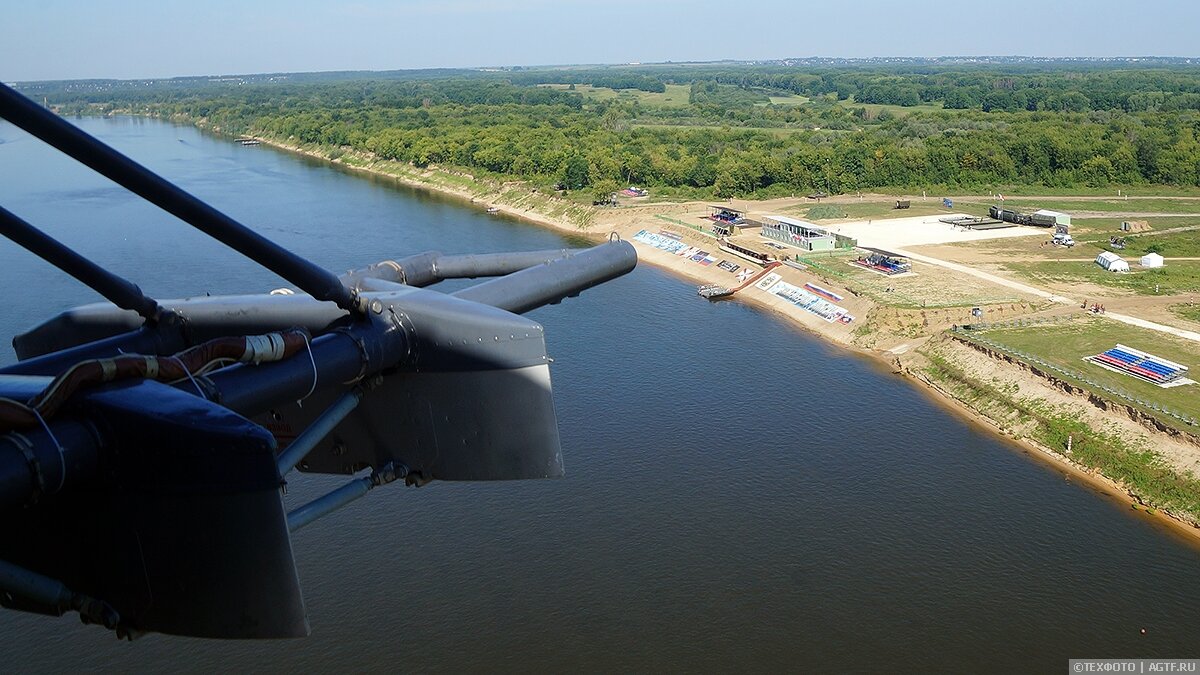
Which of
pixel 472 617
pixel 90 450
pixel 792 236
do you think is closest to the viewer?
pixel 90 450

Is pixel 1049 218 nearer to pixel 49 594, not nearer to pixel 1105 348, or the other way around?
pixel 1105 348

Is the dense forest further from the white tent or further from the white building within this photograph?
the white tent

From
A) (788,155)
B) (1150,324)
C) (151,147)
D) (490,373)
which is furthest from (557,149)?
(490,373)

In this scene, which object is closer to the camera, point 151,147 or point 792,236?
point 792,236

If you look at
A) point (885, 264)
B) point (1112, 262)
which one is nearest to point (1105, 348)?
point (1112, 262)

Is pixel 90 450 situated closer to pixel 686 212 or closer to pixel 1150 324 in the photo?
pixel 1150 324

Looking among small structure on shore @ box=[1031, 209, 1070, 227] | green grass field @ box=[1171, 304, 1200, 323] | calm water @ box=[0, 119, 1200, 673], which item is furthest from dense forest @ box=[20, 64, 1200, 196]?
calm water @ box=[0, 119, 1200, 673]
